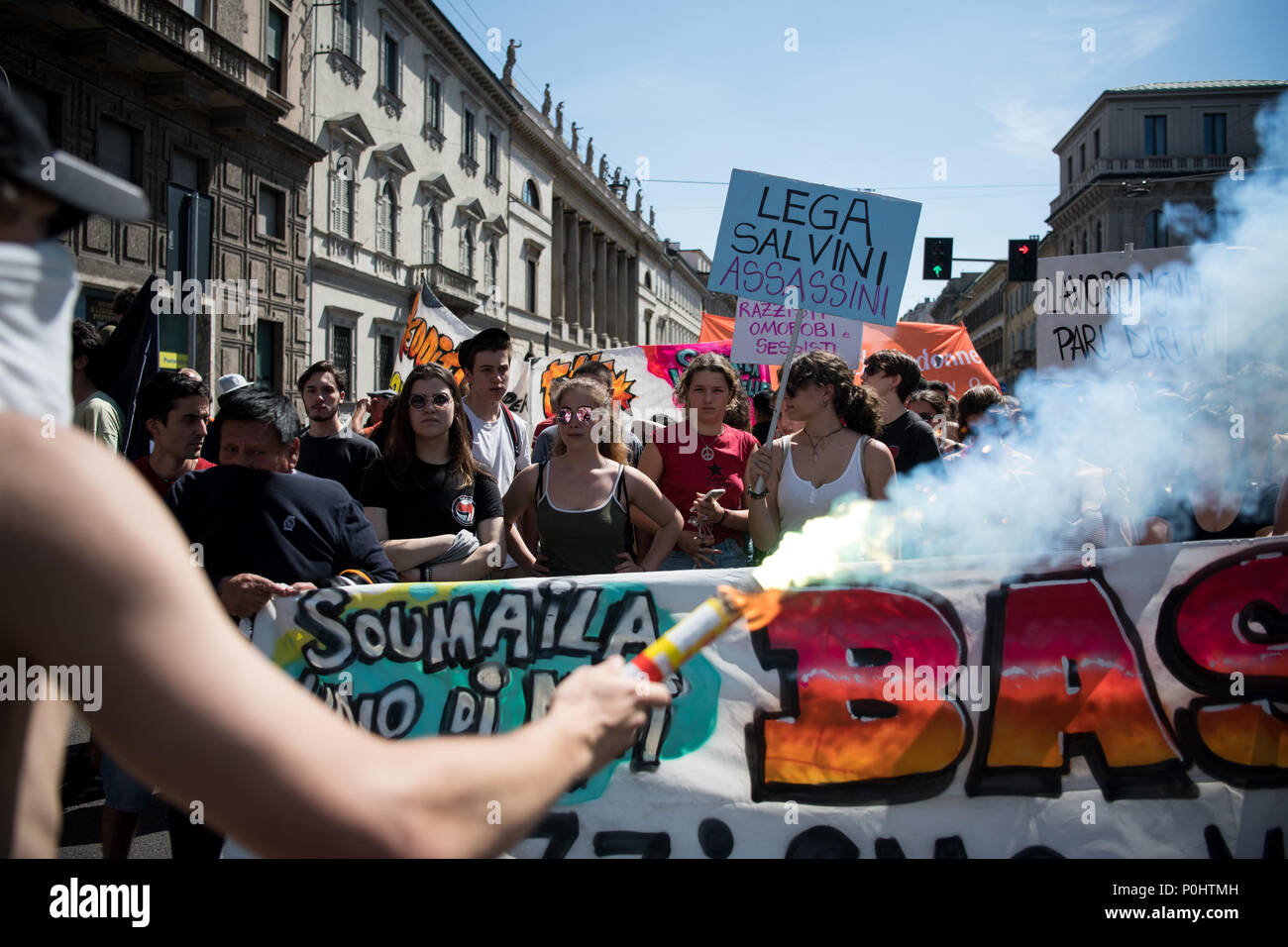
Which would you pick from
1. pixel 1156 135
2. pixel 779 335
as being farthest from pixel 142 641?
pixel 1156 135

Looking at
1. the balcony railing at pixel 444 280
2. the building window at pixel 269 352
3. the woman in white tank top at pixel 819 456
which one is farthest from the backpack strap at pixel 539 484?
the balcony railing at pixel 444 280

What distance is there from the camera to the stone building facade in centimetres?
1544

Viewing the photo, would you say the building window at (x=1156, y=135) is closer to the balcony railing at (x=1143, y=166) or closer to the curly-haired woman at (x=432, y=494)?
the balcony railing at (x=1143, y=166)

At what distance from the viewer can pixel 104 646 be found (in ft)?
2.56

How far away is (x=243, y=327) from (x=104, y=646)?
22455 mm

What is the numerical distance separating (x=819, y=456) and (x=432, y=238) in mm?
30466

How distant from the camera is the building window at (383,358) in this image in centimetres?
2892

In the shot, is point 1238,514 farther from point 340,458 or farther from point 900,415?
point 340,458

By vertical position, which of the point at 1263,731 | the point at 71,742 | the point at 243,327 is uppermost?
the point at 243,327

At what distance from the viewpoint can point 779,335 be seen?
305 inches

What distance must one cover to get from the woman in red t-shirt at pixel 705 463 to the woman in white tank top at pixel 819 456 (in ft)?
1.73
